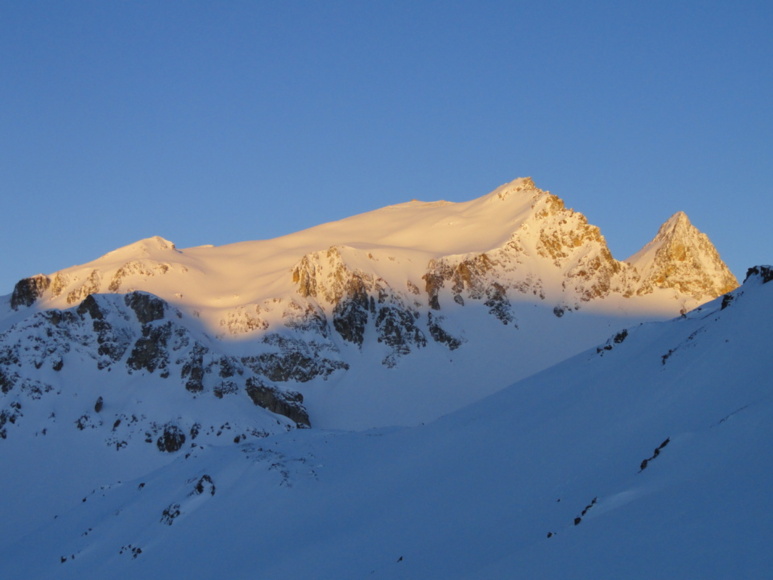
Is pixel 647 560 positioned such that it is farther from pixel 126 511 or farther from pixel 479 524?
pixel 126 511

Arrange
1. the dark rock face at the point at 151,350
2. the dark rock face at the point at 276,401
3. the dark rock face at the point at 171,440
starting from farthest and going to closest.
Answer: the dark rock face at the point at 151,350, the dark rock face at the point at 276,401, the dark rock face at the point at 171,440

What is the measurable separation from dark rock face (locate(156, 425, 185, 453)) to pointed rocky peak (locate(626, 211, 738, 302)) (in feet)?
268

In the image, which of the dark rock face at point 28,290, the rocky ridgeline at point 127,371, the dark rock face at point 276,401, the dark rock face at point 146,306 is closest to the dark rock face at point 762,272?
the rocky ridgeline at point 127,371

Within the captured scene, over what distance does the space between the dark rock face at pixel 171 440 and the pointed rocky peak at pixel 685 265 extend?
81.7 meters

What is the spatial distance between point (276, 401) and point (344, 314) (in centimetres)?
2763

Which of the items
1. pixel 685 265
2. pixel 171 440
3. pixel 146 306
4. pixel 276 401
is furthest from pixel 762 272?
pixel 685 265

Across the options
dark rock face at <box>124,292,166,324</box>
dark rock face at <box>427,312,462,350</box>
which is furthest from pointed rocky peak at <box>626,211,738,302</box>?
dark rock face at <box>124,292,166,324</box>

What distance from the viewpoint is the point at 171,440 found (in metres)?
86.2

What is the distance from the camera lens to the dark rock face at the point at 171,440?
281 ft

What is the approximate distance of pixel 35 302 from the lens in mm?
129750

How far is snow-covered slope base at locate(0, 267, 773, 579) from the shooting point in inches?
635

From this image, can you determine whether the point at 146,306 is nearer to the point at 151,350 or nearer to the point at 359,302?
the point at 151,350

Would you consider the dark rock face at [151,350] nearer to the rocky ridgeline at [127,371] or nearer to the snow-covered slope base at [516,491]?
the rocky ridgeline at [127,371]

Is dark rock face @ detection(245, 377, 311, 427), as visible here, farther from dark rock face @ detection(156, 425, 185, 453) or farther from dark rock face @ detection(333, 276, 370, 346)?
dark rock face @ detection(333, 276, 370, 346)
